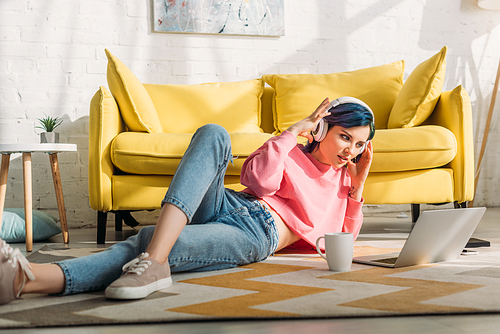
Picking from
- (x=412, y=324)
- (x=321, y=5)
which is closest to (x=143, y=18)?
(x=321, y=5)

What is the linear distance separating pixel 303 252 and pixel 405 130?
3.14 ft

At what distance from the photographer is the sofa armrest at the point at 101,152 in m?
2.05

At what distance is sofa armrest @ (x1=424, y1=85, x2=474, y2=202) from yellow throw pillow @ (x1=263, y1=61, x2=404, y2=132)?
0.50m

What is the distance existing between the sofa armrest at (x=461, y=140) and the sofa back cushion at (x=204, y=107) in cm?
108

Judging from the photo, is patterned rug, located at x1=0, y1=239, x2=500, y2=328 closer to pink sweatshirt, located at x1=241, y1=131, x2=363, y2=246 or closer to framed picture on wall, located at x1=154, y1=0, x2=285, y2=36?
pink sweatshirt, located at x1=241, y1=131, x2=363, y2=246

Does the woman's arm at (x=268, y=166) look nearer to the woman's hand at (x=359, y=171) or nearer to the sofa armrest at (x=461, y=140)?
the woman's hand at (x=359, y=171)

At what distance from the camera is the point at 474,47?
11.8 ft

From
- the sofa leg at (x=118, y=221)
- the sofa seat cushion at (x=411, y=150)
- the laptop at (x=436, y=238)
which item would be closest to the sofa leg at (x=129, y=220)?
the sofa leg at (x=118, y=221)

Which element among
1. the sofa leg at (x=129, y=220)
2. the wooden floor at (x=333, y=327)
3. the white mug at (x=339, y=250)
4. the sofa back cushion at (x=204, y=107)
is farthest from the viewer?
the sofa leg at (x=129, y=220)

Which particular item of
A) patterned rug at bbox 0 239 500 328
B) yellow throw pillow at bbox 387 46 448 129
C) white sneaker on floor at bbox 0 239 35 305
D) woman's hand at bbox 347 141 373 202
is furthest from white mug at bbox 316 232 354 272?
yellow throw pillow at bbox 387 46 448 129

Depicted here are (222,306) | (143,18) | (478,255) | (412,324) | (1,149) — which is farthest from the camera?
(143,18)

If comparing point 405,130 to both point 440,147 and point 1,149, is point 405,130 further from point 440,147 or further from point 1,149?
point 1,149

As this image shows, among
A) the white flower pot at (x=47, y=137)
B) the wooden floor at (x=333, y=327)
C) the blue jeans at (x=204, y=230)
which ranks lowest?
the wooden floor at (x=333, y=327)

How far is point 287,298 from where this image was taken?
0.94 metres
